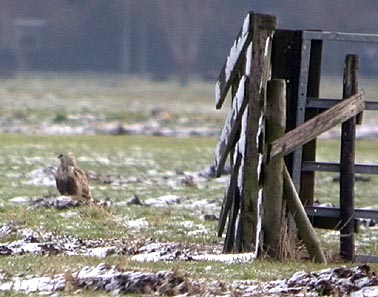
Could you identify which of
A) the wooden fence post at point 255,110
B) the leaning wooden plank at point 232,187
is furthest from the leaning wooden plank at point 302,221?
the leaning wooden plank at point 232,187

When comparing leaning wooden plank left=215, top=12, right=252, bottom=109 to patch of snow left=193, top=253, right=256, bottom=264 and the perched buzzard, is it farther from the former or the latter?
the perched buzzard

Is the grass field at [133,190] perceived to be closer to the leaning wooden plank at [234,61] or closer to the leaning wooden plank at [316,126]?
the leaning wooden plank at [316,126]

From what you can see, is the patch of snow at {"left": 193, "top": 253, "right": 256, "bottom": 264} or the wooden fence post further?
the wooden fence post

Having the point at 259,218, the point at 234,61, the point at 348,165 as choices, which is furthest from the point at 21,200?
the point at 348,165

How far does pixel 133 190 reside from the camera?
827 inches

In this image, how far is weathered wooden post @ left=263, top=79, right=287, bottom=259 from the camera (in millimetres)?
11031

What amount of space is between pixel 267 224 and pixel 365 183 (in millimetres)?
12853

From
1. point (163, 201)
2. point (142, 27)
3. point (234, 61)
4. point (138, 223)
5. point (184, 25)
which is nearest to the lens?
point (234, 61)

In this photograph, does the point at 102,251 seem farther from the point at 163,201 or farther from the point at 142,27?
the point at 142,27

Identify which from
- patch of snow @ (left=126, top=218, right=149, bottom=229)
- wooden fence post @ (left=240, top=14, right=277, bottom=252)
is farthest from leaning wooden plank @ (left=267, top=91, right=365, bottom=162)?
patch of snow @ (left=126, top=218, right=149, bottom=229)

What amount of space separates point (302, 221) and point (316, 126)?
77 cm

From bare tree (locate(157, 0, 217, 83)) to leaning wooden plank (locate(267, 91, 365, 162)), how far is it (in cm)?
7010

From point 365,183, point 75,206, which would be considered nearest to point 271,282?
point 75,206

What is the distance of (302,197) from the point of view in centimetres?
1190
